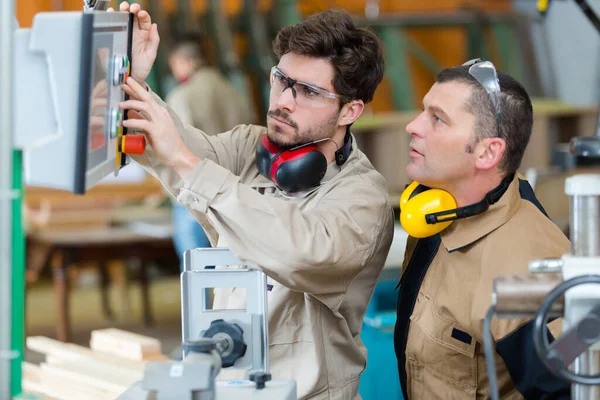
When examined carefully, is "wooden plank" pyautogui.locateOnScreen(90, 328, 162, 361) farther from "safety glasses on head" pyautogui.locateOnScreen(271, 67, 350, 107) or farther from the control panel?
the control panel

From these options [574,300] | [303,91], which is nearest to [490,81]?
[303,91]

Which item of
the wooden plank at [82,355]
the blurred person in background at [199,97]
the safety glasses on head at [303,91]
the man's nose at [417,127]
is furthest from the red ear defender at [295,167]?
the blurred person in background at [199,97]

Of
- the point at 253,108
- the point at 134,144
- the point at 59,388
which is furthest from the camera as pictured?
the point at 253,108

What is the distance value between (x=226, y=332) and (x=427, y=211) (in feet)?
1.84

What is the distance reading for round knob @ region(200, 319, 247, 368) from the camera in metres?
1.58

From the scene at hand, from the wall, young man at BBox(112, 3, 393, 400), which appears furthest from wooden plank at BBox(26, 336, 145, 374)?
the wall

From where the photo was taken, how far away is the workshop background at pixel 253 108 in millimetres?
6055

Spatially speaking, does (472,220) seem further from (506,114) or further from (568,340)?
(568,340)

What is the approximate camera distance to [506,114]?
6.23 feet

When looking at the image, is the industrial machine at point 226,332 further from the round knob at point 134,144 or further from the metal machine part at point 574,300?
the metal machine part at point 574,300

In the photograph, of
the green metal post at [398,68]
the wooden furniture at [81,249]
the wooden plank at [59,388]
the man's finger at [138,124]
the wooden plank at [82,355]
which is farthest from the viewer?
the green metal post at [398,68]

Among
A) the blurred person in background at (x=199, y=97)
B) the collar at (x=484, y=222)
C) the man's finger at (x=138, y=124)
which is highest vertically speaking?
the blurred person in background at (x=199, y=97)

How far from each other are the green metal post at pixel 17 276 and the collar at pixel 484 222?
939 millimetres

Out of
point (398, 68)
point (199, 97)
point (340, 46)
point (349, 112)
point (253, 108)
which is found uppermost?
point (398, 68)
